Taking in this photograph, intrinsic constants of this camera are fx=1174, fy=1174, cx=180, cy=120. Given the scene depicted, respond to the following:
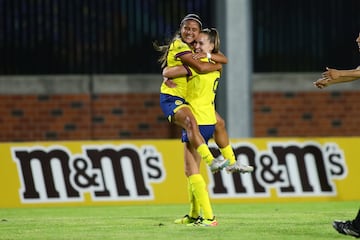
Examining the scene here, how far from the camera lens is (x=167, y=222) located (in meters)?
12.7

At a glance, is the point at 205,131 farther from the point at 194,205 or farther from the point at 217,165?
the point at 194,205

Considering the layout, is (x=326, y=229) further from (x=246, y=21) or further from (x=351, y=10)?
(x=351, y=10)

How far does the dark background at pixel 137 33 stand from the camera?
22359mm

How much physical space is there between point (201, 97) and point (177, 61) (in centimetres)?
44

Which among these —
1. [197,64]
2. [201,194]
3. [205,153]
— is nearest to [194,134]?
[205,153]

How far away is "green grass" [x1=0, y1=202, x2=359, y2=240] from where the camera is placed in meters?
11.0

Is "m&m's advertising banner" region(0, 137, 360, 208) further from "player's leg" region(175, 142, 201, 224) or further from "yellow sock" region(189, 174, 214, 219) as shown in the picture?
"yellow sock" region(189, 174, 214, 219)

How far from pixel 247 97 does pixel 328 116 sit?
314 cm

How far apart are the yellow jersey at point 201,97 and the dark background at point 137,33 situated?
10.6m

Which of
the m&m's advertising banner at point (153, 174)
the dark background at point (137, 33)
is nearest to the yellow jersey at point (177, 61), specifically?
the m&m's advertising banner at point (153, 174)

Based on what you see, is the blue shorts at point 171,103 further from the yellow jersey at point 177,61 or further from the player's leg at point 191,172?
the player's leg at point 191,172

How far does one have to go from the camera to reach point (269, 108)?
22906 millimetres

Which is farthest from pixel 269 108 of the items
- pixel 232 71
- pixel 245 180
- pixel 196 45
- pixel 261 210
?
pixel 196 45

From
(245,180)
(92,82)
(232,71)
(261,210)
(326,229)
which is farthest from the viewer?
(92,82)
